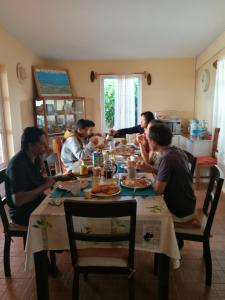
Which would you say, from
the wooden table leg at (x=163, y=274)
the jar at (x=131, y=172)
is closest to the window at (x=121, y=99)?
the jar at (x=131, y=172)

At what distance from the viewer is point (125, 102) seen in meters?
4.88

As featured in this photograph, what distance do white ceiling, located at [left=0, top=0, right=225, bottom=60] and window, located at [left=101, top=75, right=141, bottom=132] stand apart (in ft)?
1.62

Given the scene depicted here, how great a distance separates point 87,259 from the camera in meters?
1.37

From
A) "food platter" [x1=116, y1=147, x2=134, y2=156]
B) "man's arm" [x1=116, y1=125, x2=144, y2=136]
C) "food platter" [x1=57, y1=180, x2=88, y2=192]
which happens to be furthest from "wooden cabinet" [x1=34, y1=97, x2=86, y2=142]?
"food platter" [x1=57, y1=180, x2=88, y2=192]

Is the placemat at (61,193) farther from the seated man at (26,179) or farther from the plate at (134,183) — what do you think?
the plate at (134,183)

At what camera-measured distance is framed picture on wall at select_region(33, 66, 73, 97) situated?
434 cm

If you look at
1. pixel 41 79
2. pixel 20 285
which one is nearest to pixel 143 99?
pixel 41 79

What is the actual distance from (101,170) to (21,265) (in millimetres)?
994

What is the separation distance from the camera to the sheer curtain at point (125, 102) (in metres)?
4.84

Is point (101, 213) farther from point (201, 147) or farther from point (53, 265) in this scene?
point (201, 147)

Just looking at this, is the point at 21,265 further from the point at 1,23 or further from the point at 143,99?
the point at 143,99

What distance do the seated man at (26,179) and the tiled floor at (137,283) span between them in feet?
1.50

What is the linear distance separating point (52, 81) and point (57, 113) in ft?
1.95

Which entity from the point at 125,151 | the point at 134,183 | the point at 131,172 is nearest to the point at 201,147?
the point at 125,151
